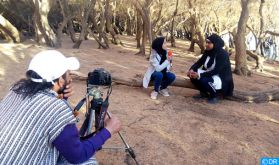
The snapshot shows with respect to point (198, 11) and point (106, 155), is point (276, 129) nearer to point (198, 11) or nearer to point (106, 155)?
point (106, 155)

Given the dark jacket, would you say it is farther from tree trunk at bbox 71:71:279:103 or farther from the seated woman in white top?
the seated woman in white top

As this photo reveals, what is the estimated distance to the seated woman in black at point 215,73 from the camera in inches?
250

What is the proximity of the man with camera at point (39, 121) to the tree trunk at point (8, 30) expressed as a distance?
12729 millimetres

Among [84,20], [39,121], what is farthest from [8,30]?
[39,121]

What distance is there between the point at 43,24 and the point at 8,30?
2140 millimetres

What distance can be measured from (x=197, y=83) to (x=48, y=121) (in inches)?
186

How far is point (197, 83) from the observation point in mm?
6531

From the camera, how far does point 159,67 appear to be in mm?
6453

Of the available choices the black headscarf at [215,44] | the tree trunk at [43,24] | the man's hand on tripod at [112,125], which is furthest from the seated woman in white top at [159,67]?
the tree trunk at [43,24]

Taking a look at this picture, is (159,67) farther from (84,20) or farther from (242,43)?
(84,20)

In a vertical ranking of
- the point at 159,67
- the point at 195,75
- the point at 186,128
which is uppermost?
the point at 159,67

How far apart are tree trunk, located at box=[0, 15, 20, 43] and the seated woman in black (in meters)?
10.0

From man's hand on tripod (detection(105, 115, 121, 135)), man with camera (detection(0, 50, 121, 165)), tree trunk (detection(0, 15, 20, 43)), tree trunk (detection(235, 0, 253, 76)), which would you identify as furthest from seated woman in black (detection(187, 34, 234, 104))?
tree trunk (detection(0, 15, 20, 43))

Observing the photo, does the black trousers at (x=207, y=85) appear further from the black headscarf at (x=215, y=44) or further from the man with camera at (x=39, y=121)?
the man with camera at (x=39, y=121)
